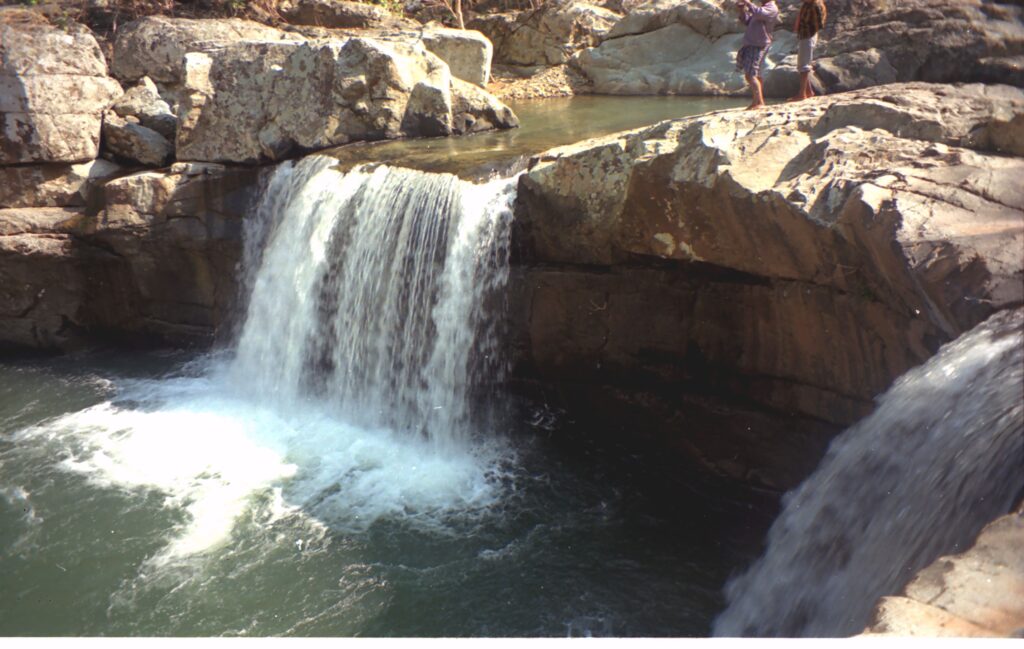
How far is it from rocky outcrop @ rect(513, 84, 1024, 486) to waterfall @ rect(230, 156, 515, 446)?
1.26ft

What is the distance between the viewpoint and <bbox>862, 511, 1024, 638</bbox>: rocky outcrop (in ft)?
7.64

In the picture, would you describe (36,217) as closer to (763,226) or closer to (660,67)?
(763,226)

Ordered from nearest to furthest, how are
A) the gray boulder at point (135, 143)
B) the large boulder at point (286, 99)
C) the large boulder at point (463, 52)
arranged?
the large boulder at point (286, 99), the gray boulder at point (135, 143), the large boulder at point (463, 52)

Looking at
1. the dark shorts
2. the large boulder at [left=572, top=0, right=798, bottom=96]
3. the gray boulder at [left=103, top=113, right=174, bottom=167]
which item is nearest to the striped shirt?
the dark shorts

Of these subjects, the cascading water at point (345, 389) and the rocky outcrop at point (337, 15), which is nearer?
the cascading water at point (345, 389)

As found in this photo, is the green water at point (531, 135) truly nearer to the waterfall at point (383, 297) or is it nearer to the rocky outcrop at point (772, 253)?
the waterfall at point (383, 297)

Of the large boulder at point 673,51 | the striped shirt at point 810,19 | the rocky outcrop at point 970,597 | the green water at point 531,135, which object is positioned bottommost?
the rocky outcrop at point 970,597

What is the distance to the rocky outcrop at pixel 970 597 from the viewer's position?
2328 mm

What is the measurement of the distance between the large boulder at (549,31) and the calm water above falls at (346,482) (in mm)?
7401

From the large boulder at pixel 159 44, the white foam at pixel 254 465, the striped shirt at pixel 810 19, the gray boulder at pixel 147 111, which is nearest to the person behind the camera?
the white foam at pixel 254 465

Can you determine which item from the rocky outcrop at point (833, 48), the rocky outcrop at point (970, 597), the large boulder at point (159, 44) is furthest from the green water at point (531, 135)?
the rocky outcrop at point (970, 597)

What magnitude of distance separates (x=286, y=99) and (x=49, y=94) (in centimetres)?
216

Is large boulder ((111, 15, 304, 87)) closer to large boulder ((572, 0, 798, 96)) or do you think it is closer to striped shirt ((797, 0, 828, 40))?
large boulder ((572, 0, 798, 96))

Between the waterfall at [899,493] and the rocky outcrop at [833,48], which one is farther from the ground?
the rocky outcrop at [833,48]
